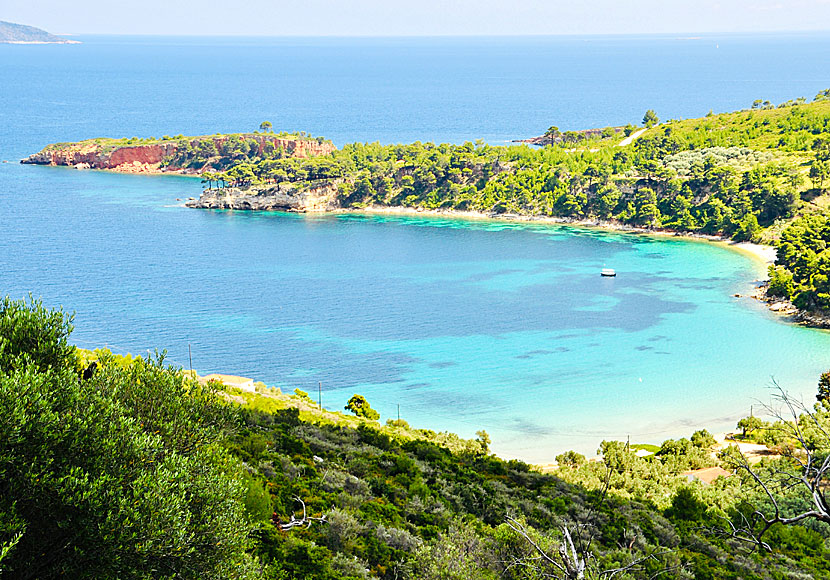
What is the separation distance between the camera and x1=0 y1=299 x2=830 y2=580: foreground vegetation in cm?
1253

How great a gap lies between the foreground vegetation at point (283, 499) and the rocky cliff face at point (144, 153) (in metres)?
106

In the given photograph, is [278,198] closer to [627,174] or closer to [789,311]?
[627,174]

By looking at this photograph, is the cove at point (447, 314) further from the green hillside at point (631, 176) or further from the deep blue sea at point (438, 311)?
the green hillside at point (631, 176)

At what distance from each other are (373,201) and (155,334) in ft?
187

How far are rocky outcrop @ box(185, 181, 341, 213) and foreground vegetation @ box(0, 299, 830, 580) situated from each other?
262 ft

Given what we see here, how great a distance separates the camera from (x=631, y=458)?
36.1 metres

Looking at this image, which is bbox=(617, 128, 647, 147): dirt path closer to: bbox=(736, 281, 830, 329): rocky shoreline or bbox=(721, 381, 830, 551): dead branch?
bbox=(736, 281, 830, 329): rocky shoreline

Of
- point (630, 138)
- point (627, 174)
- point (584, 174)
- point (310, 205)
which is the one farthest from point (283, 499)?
point (630, 138)

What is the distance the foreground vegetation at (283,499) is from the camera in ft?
41.1

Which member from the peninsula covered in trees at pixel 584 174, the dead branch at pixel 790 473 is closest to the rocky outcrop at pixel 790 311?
the peninsula covered in trees at pixel 584 174

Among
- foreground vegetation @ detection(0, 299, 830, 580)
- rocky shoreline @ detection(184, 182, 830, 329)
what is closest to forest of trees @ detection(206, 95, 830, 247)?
rocky shoreline @ detection(184, 182, 830, 329)

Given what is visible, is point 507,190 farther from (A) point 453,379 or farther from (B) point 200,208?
(A) point 453,379

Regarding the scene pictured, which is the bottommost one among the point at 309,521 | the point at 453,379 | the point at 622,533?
the point at 453,379

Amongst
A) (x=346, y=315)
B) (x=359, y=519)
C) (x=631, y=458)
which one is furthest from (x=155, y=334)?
(x=359, y=519)
